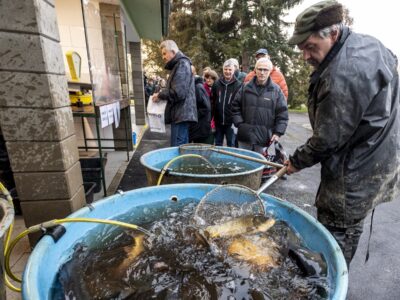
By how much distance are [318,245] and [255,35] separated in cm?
1753

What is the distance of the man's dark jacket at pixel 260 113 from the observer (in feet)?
12.7

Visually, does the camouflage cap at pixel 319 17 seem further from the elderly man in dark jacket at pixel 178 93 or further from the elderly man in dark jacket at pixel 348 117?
the elderly man in dark jacket at pixel 178 93

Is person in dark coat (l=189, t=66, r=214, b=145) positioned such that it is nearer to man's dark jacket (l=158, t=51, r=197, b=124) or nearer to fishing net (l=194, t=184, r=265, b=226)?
man's dark jacket (l=158, t=51, r=197, b=124)

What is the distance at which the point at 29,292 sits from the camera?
116 cm

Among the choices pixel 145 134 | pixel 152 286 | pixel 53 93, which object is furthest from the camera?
pixel 145 134

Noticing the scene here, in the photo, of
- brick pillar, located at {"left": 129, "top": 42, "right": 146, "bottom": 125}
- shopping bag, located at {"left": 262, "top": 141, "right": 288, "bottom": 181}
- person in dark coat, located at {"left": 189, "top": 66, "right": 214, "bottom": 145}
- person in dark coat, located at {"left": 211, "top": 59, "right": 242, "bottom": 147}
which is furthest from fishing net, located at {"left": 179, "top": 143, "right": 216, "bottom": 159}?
brick pillar, located at {"left": 129, "top": 42, "right": 146, "bottom": 125}

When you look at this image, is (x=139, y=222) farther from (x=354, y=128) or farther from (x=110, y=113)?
(x=110, y=113)

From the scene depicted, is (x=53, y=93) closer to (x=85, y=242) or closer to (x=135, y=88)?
(x=85, y=242)

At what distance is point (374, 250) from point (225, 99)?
3.37 metres

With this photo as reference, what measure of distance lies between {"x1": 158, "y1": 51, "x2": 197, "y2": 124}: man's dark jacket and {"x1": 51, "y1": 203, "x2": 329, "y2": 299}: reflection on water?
2459 mm

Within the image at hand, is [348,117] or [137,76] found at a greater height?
[137,76]

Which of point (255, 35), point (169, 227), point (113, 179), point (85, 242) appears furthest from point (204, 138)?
point (255, 35)

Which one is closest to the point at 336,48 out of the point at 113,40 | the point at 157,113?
the point at 157,113

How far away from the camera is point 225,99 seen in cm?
491
